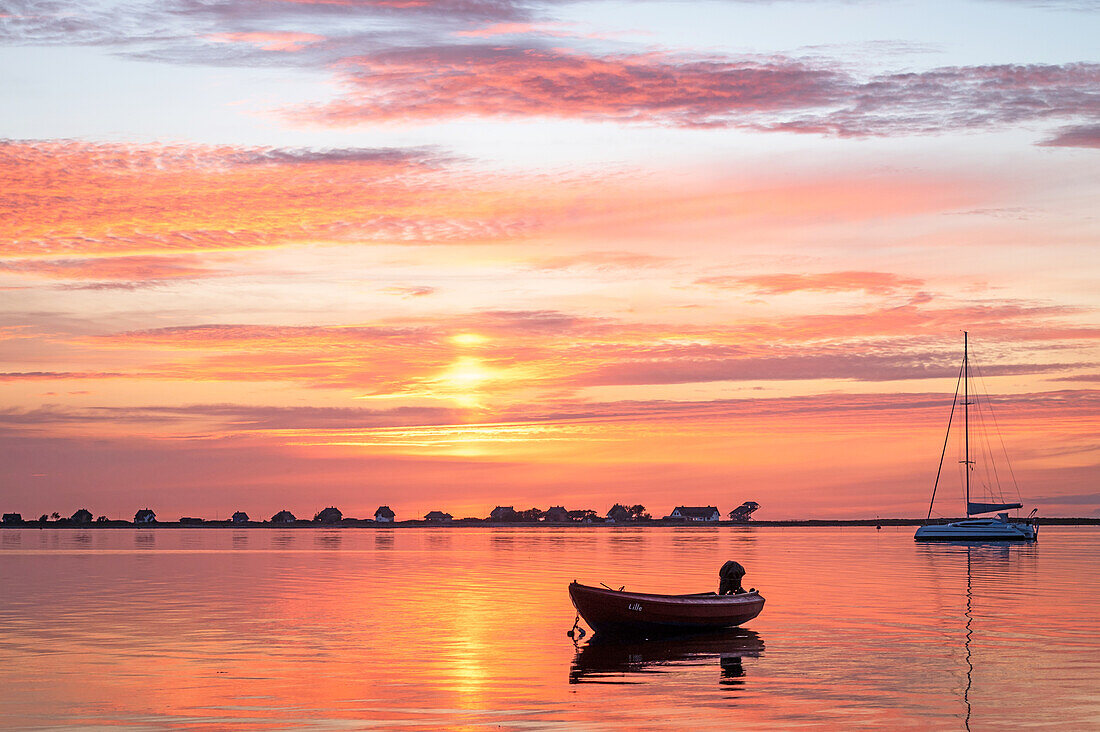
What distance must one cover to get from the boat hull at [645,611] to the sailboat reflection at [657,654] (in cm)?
61

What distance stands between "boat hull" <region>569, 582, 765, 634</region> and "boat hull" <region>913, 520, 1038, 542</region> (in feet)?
418

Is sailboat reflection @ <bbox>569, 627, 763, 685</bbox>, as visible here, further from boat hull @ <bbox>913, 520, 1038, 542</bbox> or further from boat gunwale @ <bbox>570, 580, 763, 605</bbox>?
boat hull @ <bbox>913, 520, 1038, 542</bbox>

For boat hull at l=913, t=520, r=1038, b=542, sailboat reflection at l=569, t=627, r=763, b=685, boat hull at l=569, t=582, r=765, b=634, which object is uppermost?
boat hull at l=569, t=582, r=765, b=634

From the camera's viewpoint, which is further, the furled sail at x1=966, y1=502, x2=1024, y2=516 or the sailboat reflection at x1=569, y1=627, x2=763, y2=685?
the furled sail at x1=966, y1=502, x2=1024, y2=516

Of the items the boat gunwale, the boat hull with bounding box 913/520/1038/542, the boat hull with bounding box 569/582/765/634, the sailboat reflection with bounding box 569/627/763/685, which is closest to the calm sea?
the sailboat reflection with bounding box 569/627/763/685

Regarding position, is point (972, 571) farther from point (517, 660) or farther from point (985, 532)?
point (517, 660)

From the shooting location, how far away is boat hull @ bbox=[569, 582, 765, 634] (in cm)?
5228

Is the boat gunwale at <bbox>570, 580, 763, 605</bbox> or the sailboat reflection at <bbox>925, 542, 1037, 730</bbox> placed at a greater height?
the boat gunwale at <bbox>570, 580, 763, 605</bbox>

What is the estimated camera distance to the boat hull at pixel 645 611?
52281 mm

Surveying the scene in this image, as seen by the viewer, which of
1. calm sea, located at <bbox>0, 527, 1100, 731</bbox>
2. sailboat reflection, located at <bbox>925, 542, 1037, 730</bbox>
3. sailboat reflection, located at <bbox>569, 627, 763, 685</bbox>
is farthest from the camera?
sailboat reflection, located at <bbox>569, 627, 763, 685</bbox>

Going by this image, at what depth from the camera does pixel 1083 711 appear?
35094 mm

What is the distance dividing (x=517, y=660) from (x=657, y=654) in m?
6.55

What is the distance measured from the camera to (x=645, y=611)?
52250 mm

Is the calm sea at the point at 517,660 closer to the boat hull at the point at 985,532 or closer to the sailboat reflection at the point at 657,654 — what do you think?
the sailboat reflection at the point at 657,654
